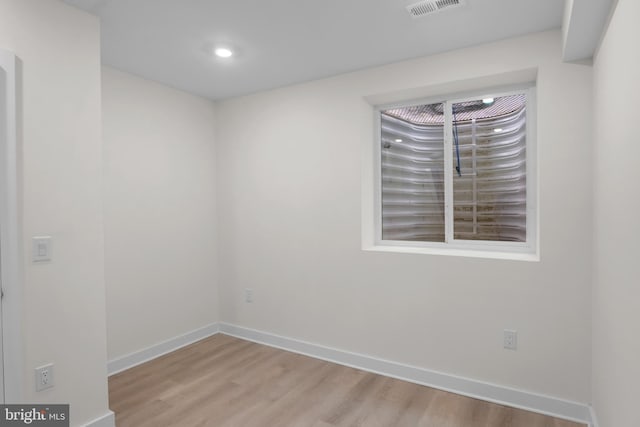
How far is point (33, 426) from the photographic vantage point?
1.85 meters

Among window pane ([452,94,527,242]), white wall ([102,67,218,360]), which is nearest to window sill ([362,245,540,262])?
window pane ([452,94,527,242])

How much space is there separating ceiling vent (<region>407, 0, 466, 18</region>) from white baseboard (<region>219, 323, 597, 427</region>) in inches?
96.6

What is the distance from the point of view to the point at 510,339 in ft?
8.07

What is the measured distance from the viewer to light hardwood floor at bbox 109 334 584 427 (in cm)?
229

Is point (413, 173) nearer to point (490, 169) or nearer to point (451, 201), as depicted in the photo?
point (451, 201)

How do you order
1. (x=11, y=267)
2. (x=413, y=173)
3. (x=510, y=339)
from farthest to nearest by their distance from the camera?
(x=413, y=173) < (x=510, y=339) < (x=11, y=267)

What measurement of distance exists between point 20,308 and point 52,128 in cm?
95

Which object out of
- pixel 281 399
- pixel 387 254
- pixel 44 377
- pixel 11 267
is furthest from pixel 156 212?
pixel 387 254

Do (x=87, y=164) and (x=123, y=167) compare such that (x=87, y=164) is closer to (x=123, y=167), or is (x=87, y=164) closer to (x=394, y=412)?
(x=123, y=167)

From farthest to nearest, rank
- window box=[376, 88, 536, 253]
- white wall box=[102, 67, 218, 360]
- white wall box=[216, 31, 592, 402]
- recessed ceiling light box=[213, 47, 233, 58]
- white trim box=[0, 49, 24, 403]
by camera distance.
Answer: white wall box=[102, 67, 218, 360] < window box=[376, 88, 536, 253] < recessed ceiling light box=[213, 47, 233, 58] < white wall box=[216, 31, 592, 402] < white trim box=[0, 49, 24, 403]

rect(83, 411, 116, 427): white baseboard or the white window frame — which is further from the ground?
the white window frame

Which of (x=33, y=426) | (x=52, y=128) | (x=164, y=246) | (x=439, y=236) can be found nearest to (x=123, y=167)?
(x=164, y=246)

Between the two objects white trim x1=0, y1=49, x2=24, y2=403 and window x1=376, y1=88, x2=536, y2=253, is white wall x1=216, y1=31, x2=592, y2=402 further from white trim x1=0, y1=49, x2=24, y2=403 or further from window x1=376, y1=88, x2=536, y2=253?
white trim x1=0, y1=49, x2=24, y2=403

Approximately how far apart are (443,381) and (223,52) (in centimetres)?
292
